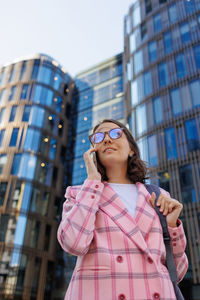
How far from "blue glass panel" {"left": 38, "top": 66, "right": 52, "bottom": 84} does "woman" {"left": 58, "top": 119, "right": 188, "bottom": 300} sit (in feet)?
94.2

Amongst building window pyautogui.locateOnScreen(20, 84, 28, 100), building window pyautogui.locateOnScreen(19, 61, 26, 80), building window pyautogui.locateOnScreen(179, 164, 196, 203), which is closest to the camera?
building window pyautogui.locateOnScreen(179, 164, 196, 203)

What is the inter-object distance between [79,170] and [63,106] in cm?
793

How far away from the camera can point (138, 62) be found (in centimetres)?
2216

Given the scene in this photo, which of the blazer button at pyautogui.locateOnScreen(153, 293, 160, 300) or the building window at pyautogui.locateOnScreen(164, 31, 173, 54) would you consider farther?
the building window at pyautogui.locateOnScreen(164, 31, 173, 54)

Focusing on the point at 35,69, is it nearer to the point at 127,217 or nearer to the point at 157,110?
the point at 157,110

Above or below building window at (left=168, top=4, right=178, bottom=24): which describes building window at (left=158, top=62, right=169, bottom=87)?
below

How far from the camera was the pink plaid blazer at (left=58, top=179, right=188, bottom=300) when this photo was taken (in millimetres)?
1275

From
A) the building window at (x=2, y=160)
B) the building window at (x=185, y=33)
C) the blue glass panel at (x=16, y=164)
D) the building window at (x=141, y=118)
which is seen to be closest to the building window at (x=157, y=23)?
the building window at (x=185, y=33)

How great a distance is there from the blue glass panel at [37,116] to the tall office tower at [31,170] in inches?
3.9

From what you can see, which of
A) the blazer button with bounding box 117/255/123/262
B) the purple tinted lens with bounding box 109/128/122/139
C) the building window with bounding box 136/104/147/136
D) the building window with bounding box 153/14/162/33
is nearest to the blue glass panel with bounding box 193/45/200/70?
the building window with bounding box 153/14/162/33

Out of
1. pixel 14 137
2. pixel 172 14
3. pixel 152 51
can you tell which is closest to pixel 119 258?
pixel 152 51

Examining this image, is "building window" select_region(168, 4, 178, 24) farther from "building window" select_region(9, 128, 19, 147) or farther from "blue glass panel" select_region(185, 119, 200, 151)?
"building window" select_region(9, 128, 19, 147)

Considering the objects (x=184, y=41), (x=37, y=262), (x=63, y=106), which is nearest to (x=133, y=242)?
(x=184, y=41)

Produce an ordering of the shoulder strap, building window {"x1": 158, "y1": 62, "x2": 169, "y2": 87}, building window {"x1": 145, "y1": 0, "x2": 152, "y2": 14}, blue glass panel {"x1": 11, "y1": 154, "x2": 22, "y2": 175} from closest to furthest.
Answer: the shoulder strap, building window {"x1": 158, "y1": 62, "x2": 169, "y2": 87}, building window {"x1": 145, "y1": 0, "x2": 152, "y2": 14}, blue glass panel {"x1": 11, "y1": 154, "x2": 22, "y2": 175}
